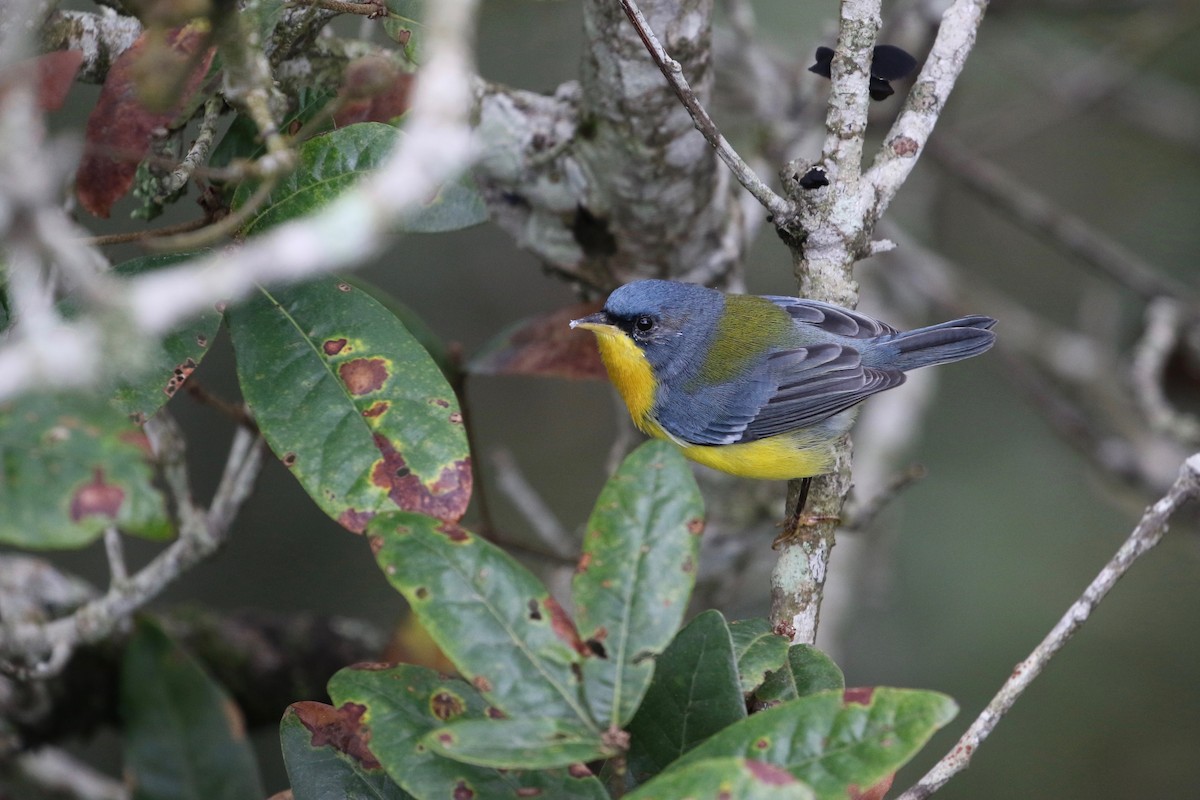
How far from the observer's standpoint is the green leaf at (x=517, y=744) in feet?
4.62

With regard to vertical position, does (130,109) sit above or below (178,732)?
above

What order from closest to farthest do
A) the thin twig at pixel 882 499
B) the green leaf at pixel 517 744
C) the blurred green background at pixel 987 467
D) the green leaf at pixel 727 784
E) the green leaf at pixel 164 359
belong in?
the green leaf at pixel 727 784 < the green leaf at pixel 517 744 < the green leaf at pixel 164 359 < the thin twig at pixel 882 499 < the blurred green background at pixel 987 467

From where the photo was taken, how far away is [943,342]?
3354mm

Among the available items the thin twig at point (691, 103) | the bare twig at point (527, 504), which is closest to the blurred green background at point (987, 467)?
the bare twig at point (527, 504)

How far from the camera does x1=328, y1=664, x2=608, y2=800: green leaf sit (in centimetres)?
158

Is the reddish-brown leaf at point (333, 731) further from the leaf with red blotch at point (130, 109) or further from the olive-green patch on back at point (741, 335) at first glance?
the olive-green patch on back at point (741, 335)

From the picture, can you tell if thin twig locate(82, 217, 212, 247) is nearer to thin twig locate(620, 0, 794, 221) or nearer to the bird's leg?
thin twig locate(620, 0, 794, 221)

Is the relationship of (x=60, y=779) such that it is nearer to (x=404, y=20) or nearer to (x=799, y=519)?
(x=799, y=519)

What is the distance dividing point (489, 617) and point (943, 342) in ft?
7.42

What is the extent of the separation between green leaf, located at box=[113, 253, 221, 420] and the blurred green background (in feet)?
9.96

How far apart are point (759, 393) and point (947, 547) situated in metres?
3.16

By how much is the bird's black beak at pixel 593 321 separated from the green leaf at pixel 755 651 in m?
1.27

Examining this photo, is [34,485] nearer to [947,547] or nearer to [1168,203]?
[947,547]

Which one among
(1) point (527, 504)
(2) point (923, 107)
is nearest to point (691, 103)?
(2) point (923, 107)
